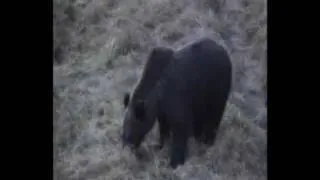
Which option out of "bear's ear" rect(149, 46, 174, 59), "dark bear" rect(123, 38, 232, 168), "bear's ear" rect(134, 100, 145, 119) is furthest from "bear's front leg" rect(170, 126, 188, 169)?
"bear's ear" rect(149, 46, 174, 59)

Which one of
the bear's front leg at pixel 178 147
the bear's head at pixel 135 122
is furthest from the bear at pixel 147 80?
the bear's front leg at pixel 178 147

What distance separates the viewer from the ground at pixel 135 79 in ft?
5.92

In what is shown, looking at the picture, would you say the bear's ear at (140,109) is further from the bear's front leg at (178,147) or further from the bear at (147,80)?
the bear's front leg at (178,147)

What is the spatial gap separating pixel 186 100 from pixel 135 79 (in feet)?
0.60

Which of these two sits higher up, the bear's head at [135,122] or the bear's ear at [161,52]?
the bear's ear at [161,52]

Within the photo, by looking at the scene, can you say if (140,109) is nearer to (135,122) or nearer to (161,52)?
(135,122)

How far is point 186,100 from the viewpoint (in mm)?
1823

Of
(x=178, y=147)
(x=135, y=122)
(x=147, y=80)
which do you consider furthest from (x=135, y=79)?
(x=178, y=147)

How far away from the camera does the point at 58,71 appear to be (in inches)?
71.4

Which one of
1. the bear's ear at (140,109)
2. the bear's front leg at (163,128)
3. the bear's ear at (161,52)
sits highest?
the bear's ear at (161,52)

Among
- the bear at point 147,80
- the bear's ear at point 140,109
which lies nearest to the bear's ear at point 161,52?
the bear at point 147,80
